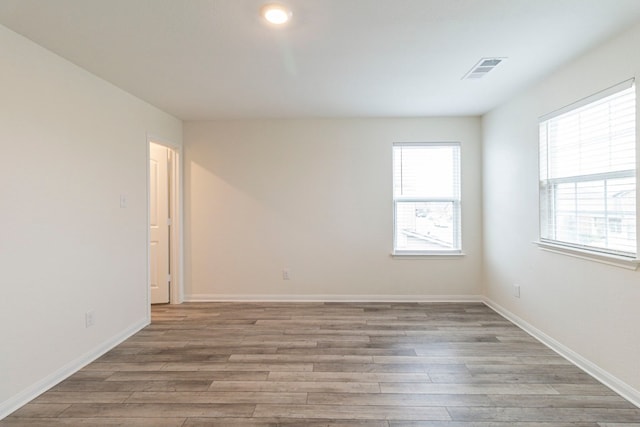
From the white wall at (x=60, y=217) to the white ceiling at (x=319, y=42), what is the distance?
0.28m

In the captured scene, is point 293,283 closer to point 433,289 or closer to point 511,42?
point 433,289

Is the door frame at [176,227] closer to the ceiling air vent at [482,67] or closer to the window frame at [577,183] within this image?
the ceiling air vent at [482,67]

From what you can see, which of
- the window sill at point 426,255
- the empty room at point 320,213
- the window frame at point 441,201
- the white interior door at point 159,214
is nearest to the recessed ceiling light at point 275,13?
the empty room at point 320,213

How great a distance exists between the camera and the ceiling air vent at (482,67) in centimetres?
269

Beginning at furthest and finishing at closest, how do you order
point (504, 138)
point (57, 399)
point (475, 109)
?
point (475, 109) < point (504, 138) < point (57, 399)

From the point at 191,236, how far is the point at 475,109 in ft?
13.1

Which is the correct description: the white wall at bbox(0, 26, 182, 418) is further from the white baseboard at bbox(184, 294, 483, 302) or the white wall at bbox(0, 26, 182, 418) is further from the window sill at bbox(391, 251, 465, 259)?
the window sill at bbox(391, 251, 465, 259)

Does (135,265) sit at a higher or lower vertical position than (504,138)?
lower

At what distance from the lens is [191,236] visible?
15.0ft

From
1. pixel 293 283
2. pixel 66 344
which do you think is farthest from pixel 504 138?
pixel 66 344

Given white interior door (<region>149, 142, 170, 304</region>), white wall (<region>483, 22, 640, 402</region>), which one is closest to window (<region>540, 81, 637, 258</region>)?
white wall (<region>483, 22, 640, 402</region>)

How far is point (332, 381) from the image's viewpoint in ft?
8.14

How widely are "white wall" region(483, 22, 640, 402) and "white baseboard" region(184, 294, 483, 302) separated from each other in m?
0.48

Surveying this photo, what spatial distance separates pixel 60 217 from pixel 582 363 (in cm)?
422
